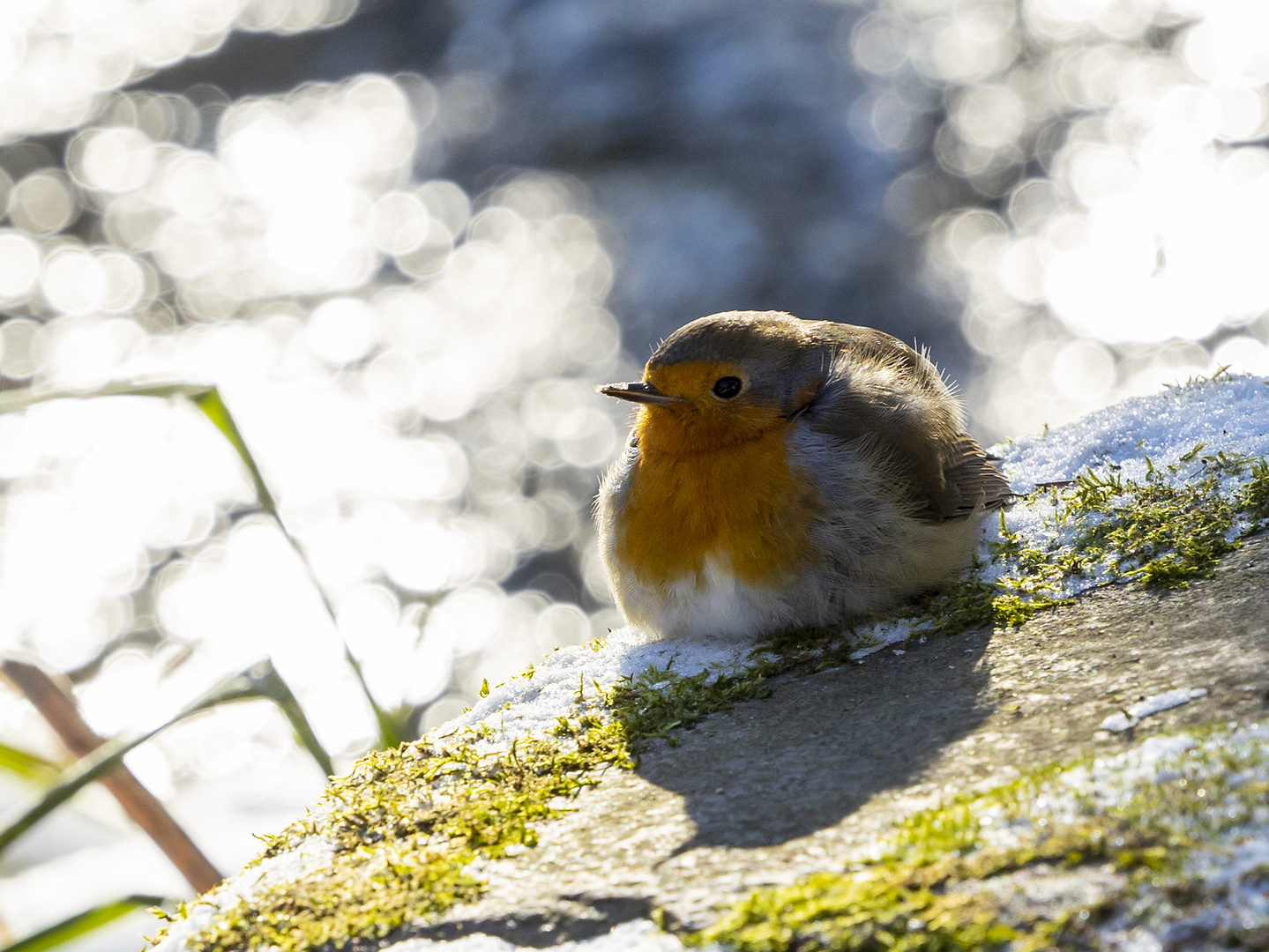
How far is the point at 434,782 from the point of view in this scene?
2.26 m

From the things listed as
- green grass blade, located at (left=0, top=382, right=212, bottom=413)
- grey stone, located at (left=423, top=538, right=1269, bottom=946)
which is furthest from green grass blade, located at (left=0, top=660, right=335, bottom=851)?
grey stone, located at (left=423, top=538, right=1269, bottom=946)

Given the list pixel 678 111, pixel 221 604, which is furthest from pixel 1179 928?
pixel 678 111

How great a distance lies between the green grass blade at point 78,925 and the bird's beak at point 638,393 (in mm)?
1493

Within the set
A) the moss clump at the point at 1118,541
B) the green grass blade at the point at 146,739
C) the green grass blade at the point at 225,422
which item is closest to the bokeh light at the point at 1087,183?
the moss clump at the point at 1118,541

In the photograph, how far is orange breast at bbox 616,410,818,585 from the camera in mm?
2873

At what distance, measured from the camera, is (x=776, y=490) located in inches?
115

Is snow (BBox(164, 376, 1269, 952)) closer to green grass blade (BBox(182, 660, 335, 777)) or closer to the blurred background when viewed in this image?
green grass blade (BBox(182, 660, 335, 777))

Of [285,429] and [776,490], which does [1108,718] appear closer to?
[776,490]

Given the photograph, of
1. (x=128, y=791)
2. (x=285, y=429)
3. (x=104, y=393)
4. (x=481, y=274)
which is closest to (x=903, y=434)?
(x=104, y=393)

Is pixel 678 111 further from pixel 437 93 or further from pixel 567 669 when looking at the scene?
pixel 567 669

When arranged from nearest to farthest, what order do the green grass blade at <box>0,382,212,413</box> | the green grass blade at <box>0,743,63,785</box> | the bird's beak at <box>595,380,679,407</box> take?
the green grass blade at <box>0,382,212,413</box> < the green grass blade at <box>0,743,63,785</box> < the bird's beak at <box>595,380,679,407</box>

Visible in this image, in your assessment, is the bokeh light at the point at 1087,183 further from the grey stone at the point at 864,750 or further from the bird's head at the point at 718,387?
the grey stone at the point at 864,750

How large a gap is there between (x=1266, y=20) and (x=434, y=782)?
942 cm

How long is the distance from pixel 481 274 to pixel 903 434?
600 centimetres
